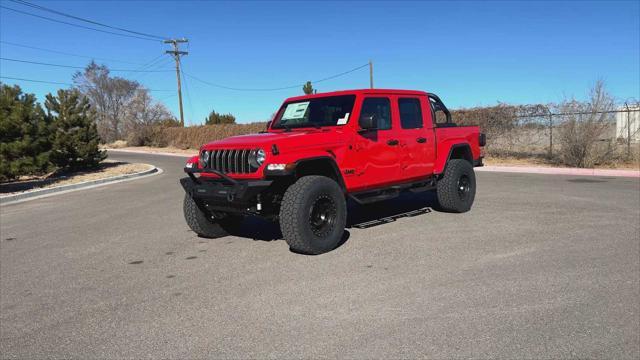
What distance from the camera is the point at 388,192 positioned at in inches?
254

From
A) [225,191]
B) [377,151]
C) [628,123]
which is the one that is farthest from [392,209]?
[628,123]

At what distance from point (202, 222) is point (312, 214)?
1.68 meters

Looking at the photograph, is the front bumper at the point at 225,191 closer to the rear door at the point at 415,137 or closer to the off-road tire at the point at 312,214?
the off-road tire at the point at 312,214

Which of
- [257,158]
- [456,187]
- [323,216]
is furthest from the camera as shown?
[456,187]

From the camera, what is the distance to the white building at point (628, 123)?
15.2m

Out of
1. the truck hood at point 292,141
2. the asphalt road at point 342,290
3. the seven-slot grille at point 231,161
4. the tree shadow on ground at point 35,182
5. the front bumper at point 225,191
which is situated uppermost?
the truck hood at point 292,141

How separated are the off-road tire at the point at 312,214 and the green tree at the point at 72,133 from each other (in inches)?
603

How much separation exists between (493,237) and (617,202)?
12.7ft

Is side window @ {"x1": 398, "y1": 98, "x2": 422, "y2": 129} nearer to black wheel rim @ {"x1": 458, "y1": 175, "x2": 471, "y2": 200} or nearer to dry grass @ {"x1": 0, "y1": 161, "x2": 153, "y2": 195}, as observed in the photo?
black wheel rim @ {"x1": 458, "y1": 175, "x2": 471, "y2": 200}

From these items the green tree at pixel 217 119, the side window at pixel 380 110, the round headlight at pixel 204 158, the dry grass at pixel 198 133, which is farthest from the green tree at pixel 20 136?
the green tree at pixel 217 119

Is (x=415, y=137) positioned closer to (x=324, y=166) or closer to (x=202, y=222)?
(x=324, y=166)

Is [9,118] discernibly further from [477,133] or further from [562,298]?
[562,298]

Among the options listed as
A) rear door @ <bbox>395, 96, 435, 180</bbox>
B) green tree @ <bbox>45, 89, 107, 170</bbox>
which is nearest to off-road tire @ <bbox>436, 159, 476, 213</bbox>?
rear door @ <bbox>395, 96, 435, 180</bbox>

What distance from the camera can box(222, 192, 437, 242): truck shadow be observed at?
21.1 ft
